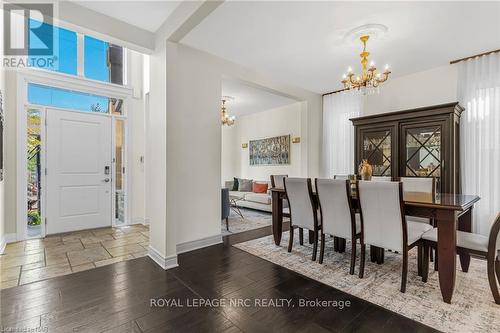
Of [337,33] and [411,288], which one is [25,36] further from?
[411,288]

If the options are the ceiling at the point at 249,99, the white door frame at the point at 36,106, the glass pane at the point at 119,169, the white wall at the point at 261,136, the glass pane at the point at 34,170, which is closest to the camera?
the white door frame at the point at 36,106

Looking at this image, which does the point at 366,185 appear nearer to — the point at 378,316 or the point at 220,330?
the point at 378,316

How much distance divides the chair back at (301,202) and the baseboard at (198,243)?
3.70 feet

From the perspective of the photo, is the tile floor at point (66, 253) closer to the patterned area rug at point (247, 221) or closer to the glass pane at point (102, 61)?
the patterned area rug at point (247, 221)

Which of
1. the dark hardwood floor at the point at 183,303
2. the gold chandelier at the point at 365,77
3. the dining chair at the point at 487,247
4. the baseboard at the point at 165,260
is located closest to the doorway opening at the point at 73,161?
the dark hardwood floor at the point at 183,303

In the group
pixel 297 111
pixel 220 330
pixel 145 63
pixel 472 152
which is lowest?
pixel 220 330

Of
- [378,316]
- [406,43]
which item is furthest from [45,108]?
[406,43]

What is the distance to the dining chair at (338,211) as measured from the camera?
2.46m

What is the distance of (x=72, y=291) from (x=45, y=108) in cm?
306

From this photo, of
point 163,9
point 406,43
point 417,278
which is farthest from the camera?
point 406,43

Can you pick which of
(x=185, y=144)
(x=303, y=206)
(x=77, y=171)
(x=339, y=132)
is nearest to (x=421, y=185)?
(x=303, y=206)

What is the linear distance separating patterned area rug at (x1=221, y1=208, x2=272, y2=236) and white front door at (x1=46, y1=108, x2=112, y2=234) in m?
2.22

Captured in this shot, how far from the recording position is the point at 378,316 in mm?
1799

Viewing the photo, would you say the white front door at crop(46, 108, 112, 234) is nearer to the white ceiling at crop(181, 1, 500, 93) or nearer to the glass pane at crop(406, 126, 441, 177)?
the white ceiling at crop(181, 1, 500, 93)
